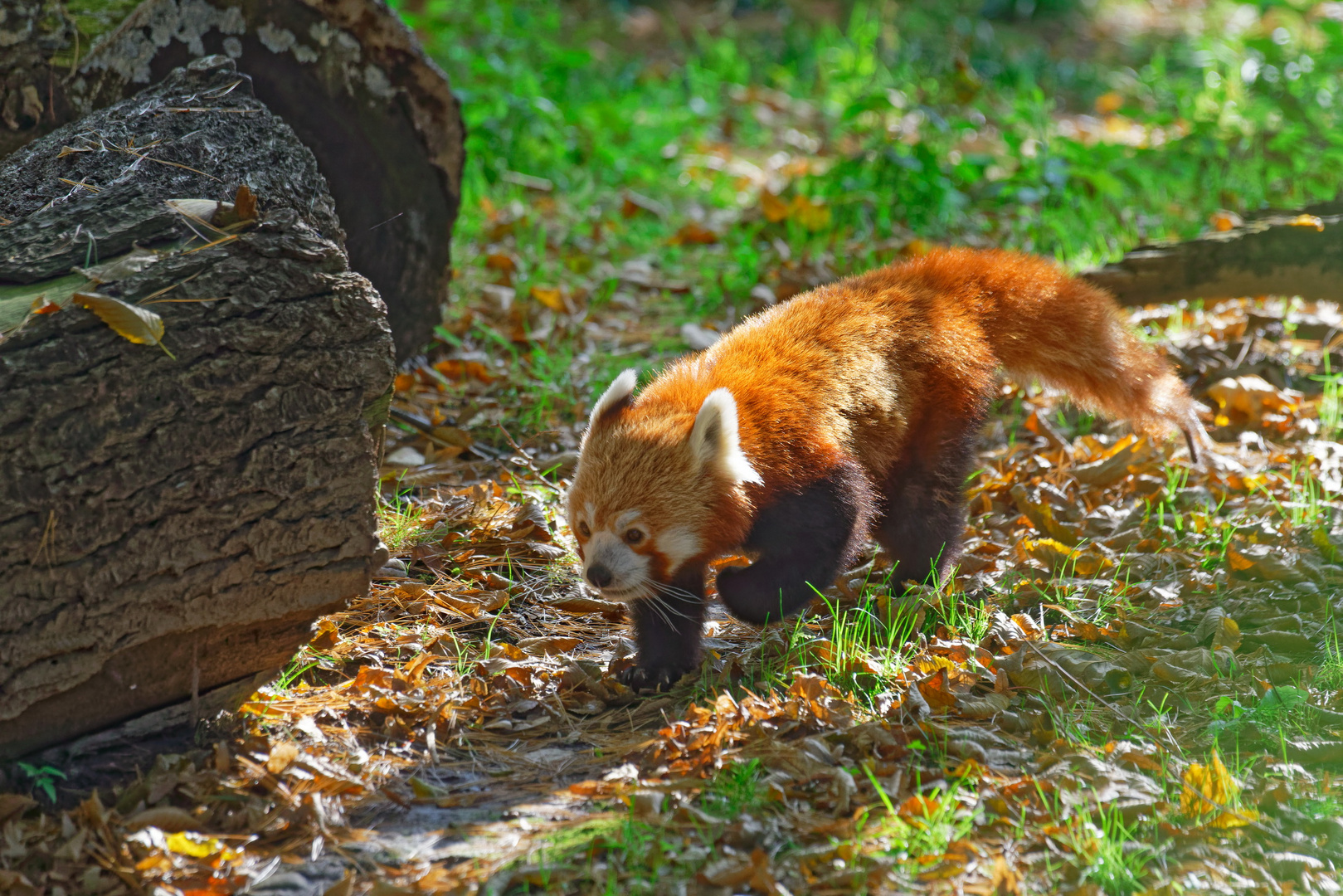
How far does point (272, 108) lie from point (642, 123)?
14.0 feet

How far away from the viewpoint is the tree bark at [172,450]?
2.33 meters

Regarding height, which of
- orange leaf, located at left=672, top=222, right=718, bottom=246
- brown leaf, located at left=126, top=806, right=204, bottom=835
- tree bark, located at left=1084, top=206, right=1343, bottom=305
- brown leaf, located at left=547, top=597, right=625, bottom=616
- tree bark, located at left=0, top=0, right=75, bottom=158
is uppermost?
tree bark, located at left=0, top=0, right=75, bottom=158

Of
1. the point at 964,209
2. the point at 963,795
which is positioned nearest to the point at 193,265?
the point at 963,795

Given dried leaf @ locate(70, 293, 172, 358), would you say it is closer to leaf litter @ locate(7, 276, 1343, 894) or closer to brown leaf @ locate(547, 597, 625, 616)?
leaf litter @ locate(7, 276, 1343, 894)

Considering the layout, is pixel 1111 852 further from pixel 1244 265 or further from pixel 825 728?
pixel 1244 265

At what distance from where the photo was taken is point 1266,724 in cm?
271

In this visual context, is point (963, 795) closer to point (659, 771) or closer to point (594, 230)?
point (659, 771)

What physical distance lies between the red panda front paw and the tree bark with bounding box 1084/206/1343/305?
286cm

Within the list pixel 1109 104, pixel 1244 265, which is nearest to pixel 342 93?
pixel 1244 265

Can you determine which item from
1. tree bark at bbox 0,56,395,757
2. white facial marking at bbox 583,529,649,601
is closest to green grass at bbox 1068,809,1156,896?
white facial marking at bbox 583,529,649,601

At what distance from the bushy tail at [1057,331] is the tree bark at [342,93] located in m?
2.14

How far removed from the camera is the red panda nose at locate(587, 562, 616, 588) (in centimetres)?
301

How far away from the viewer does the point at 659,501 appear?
303cm

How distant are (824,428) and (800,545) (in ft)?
1.23
